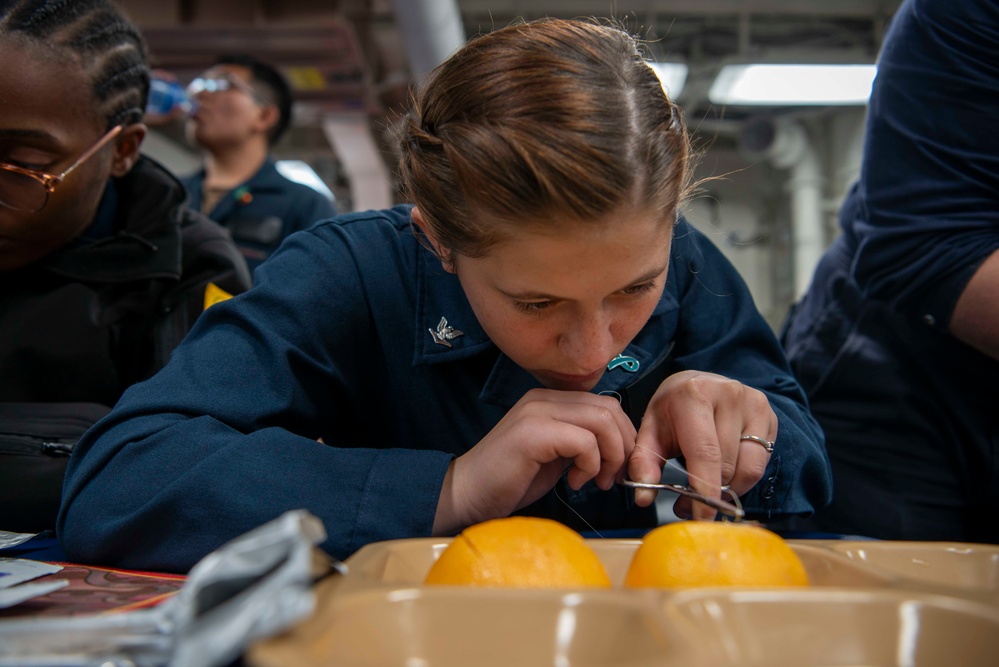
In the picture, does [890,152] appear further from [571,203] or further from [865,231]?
[571,203]

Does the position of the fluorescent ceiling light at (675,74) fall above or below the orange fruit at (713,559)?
above

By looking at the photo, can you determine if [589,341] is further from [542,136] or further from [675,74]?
[675,74]

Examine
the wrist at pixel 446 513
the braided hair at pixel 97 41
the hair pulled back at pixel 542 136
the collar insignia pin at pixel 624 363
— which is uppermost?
the braided hair at pixel 97 41

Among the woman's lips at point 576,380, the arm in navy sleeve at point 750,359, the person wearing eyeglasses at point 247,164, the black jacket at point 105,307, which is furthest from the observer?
the person wearing eyeglasses at point 247,164

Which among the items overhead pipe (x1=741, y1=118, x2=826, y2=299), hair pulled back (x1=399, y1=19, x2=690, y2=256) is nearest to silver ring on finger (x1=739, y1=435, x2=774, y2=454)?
hair pulled back (x1=399, y1=19, x2=690, y2=256)

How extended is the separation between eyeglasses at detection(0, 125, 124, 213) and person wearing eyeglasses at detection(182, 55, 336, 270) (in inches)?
61.9

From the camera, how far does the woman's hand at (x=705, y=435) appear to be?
85 centimetres

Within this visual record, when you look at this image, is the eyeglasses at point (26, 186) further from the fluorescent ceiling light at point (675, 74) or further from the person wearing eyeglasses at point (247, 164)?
the fluorescent ceiling light at point (675, 74)

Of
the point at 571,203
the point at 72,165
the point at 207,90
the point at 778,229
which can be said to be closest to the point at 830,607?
the point at 571,203

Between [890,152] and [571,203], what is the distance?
0.75 metres

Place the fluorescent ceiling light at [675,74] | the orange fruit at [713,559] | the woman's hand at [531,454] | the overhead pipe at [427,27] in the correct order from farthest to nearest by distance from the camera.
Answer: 1. the fluorescent ceiling light at [675,74]
2. the overhead pipe at [427,27]
3. the woman's hand at [531,454]
4. the orange fruit at [713,559]

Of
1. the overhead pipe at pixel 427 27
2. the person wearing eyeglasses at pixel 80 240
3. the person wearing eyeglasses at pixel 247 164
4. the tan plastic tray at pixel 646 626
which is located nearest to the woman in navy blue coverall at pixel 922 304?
the tan plastic tray at pixel 646 626

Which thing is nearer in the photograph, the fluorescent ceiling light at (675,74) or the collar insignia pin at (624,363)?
the collar insignia pin at (624,363)

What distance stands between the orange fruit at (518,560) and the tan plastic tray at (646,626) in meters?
0.08
